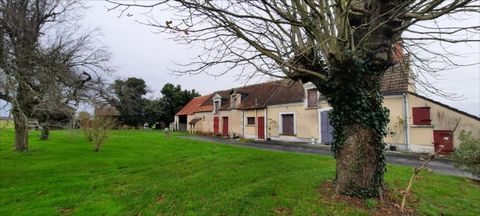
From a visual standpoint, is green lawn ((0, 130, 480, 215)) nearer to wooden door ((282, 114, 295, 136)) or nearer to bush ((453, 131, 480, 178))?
bush ((453, 131, 480, 178))

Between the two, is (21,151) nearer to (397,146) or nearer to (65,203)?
(65,203)

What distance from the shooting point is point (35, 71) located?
8891 millimetres

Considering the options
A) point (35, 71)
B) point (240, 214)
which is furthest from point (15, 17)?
point (240, 214)

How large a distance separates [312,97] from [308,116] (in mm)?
1394

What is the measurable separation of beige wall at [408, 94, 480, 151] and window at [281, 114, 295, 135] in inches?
340

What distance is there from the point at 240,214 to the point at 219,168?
357cm

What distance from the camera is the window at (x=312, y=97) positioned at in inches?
813

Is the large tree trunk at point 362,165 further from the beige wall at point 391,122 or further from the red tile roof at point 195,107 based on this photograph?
the red tile roof at point 195,107

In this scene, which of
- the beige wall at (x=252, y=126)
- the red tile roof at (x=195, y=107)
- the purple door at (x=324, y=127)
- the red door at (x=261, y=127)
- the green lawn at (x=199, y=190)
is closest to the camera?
the green lawn at (x=199, y=190)

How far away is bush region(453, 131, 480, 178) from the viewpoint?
8.43 m

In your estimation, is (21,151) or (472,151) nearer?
(472,151)

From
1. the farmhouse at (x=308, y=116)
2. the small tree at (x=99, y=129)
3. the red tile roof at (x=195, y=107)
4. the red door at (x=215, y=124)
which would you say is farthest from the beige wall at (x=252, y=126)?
the small tree at (x=99, y=129)

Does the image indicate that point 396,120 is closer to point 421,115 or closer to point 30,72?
point 421,115

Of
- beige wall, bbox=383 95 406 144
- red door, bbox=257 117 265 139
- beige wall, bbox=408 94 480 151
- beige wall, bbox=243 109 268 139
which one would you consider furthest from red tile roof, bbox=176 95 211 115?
beige wall, bbox=408 94 480 151
